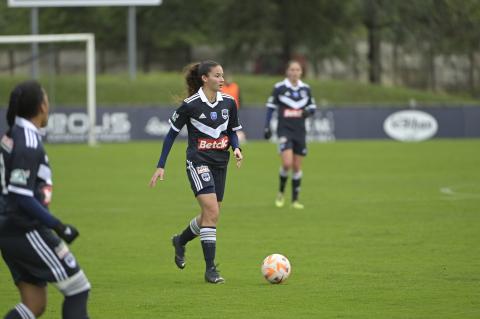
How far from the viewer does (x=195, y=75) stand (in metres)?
10.7

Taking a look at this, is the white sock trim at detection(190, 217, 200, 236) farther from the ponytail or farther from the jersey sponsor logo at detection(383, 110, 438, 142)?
the jersey sponsor logo at detection(383, 110, 438, 142)

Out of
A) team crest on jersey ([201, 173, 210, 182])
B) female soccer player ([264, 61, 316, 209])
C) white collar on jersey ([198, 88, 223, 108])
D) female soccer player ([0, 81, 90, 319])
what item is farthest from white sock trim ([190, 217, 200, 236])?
female soccer player ([264, 61, 316, 209])

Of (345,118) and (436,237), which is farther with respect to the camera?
(345,118)

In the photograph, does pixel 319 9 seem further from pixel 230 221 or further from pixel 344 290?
pixel 344 290

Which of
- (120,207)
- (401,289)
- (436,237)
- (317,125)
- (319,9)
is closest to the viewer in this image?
(401,289)

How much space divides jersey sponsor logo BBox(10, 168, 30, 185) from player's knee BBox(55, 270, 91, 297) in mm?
680

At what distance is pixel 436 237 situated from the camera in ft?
45.0

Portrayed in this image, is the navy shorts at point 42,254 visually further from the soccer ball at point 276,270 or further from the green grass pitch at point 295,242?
the soccer ball at point 276,270

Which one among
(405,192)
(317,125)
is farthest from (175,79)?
(405,192)

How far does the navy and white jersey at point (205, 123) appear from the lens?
10570mm

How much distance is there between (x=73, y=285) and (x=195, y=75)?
4354mm

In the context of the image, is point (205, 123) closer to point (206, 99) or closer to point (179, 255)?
point (206, 99)

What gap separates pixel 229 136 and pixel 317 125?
26.9 metres

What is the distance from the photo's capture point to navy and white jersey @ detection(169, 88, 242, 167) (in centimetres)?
1057
